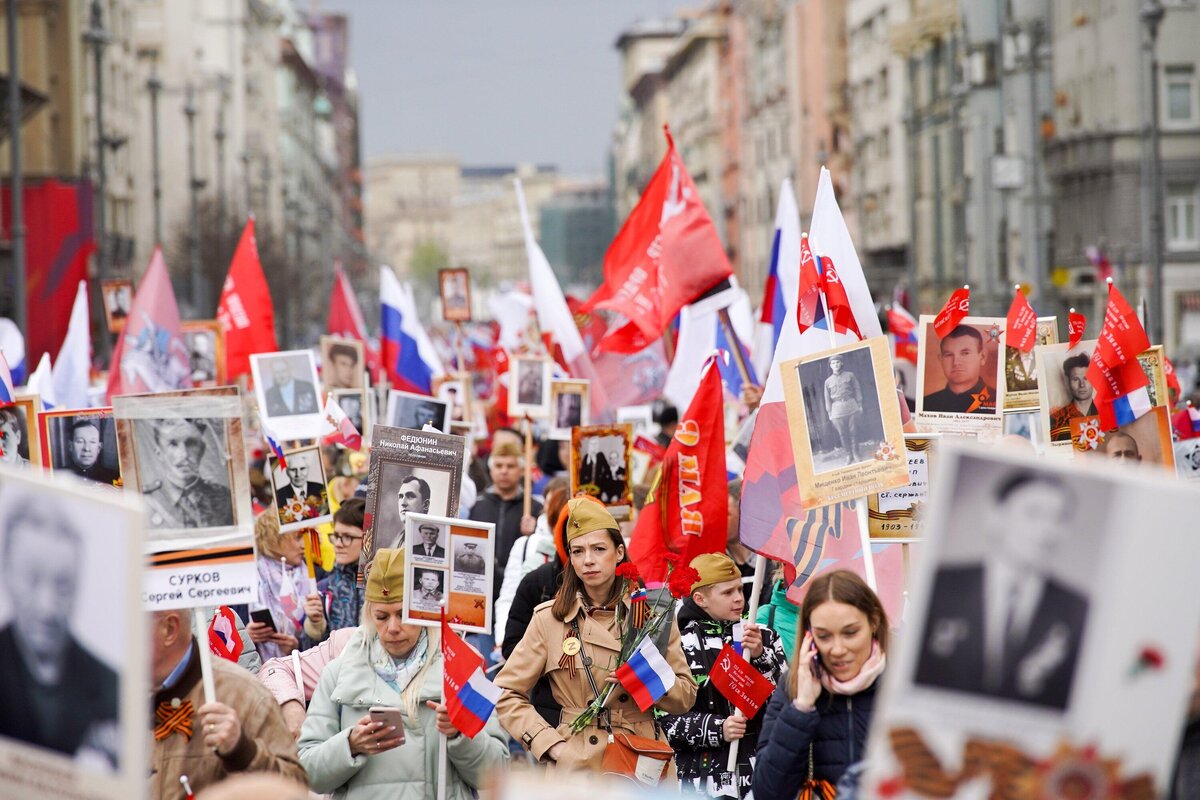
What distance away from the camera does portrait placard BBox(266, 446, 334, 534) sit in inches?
371

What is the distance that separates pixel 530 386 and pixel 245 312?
3.22 metres

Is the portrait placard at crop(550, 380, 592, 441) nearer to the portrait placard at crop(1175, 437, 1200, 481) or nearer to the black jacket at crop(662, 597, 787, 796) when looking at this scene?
the portrait placard at crop(1175, 437, 1200, 481)

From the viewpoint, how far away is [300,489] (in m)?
9.51

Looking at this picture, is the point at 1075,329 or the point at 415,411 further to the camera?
the point at 415,411

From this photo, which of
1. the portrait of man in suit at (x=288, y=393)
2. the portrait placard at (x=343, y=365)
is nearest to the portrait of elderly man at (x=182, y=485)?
the portrait of man in suit at (x=288, y=393)

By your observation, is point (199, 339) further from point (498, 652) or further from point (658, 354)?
point (498, 652)

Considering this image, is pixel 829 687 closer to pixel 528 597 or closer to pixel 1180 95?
pixel 528 597

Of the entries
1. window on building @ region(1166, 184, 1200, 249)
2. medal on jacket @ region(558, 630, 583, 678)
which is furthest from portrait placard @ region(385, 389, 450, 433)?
window on building @ region(1166, 184, 1200, 249)

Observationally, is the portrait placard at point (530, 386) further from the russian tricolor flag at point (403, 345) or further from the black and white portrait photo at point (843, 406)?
the black and white portrait photo at point (843, 406)

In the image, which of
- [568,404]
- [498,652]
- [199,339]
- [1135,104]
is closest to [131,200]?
[1135,104]

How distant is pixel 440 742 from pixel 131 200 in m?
56.2

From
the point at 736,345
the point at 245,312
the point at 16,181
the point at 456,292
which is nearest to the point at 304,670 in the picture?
the point at 736,345

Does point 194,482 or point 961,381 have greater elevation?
point 961,381

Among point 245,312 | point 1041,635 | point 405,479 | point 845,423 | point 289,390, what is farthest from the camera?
point 245,312
